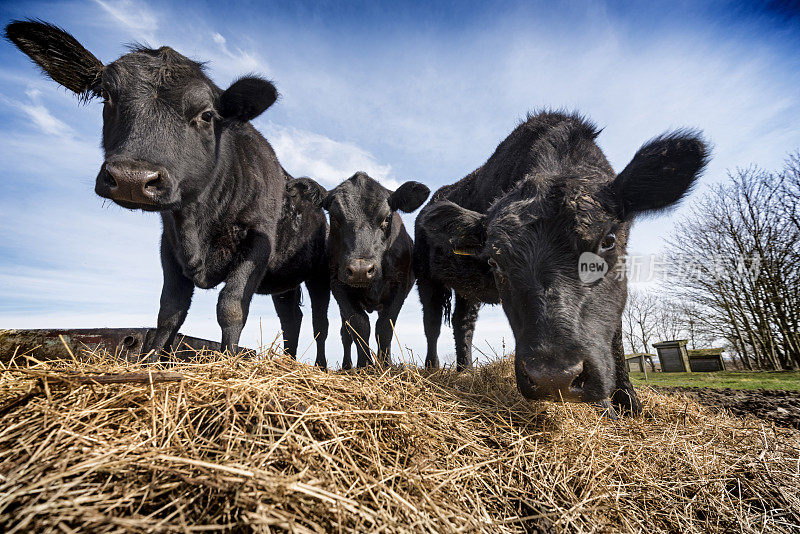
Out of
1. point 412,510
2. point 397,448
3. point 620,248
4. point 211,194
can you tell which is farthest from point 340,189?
point 412,510

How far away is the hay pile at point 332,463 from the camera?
3.66 ft

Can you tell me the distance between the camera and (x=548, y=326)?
2.51 m

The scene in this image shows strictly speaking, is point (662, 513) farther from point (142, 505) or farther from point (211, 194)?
point (211, 194)

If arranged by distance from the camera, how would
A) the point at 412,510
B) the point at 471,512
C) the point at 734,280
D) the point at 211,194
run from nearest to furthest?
the point at 412,510 → the point at 471,512 → the point at 211,194 → the point at 734,280

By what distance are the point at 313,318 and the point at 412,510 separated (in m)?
5.64

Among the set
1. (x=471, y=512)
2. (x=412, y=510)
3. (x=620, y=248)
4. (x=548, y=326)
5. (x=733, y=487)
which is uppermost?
(x=620, y=248)

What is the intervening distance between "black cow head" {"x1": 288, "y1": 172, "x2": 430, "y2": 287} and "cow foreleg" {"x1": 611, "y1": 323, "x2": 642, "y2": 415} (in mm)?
2893

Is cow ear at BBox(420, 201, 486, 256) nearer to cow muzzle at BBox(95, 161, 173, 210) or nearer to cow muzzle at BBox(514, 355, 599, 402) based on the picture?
cow muzzle at BBox(514, 355, 599, 402)

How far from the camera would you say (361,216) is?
5.54 meters

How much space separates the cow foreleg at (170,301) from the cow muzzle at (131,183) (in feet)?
4.51

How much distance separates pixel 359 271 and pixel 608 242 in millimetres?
2771

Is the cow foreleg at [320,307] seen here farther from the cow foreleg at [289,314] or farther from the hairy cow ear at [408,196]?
the hairy cow ear at [408,196]

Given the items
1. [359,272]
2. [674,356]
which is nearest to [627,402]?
[359,272]

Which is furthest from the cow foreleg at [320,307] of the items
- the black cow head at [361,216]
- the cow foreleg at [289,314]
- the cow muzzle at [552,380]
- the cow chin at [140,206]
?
the cow muzzle at [552,380]
